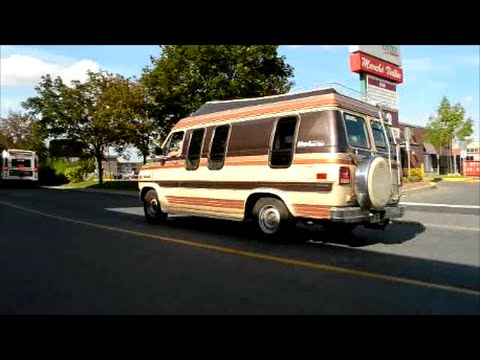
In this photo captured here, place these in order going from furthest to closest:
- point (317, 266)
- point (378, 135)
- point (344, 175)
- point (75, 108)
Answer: point (75, 108)
point (378, 135)
point (344, 175)
point (317, 266)

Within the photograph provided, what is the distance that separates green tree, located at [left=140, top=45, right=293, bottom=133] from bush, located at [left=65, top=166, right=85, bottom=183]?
1961cm

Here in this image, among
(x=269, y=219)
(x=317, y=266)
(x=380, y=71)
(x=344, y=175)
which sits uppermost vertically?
(x=380, y=71)

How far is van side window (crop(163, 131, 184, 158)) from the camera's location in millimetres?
9777

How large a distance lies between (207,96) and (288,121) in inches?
518

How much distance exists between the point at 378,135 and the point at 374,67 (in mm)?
15086

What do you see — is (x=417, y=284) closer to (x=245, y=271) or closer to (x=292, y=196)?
(x=245, y=271)

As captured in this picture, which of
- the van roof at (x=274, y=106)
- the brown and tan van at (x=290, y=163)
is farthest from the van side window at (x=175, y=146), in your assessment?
the van roof at (x=274, y=106)

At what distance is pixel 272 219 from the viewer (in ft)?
26.0

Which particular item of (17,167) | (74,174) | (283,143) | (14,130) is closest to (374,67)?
(283,143)

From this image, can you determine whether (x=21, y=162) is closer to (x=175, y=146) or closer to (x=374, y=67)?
(x=374, y=67)

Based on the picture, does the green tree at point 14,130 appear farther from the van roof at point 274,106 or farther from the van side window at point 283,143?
the van side window at point 283,143

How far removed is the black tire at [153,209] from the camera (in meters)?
10.5

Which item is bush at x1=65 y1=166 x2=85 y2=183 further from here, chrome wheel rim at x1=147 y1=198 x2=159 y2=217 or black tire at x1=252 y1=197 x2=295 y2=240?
black tire at x1=252 y1=197 x2=295 y2=240
